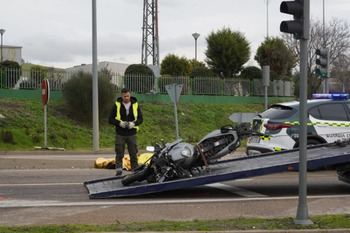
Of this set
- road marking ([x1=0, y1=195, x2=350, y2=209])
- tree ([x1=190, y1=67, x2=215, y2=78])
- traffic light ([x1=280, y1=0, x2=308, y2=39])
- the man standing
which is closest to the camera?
traffic light ([x1=280, y1=0, x2=308, y2=39])

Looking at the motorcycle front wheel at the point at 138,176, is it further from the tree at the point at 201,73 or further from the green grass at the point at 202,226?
the tree at the point at 201,73

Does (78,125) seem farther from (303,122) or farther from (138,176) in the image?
(303,122)

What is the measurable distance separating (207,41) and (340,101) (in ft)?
99.9

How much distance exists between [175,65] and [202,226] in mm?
44062

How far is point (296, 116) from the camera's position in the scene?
1442cm

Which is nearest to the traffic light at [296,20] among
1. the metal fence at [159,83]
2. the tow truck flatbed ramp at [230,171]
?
the tow truck flatbed ramp at [230,171]

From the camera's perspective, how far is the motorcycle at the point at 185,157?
10336 millimetres

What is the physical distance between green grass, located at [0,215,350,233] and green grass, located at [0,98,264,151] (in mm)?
15917

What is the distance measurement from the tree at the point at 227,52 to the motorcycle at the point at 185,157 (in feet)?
108

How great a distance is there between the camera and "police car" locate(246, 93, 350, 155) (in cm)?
1424

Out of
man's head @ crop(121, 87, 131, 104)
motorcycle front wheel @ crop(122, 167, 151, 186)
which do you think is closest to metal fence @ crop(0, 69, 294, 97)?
man's head @ crop(121, 87, 131, 104)

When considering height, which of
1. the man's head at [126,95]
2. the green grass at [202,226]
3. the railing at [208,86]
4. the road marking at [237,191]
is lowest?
the road marking at [237,191]

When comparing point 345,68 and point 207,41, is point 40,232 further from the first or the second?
point 345,68

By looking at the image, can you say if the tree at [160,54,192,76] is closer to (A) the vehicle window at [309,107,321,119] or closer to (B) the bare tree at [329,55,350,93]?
(B) the bare tree at [329,55,350,93]
